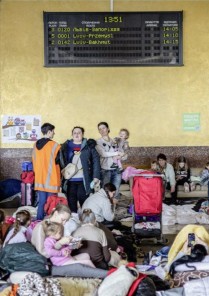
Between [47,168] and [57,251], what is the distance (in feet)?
8.35

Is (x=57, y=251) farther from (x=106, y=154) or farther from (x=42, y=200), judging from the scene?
(x=106, y=154)

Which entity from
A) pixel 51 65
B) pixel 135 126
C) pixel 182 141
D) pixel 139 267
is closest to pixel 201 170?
pixel 182 141

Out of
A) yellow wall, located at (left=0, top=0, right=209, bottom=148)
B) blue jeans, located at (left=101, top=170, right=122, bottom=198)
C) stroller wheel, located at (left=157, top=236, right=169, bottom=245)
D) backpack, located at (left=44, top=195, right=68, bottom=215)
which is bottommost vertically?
stroller wheel, located at (left=157, top=236, right=169, bottom=245)

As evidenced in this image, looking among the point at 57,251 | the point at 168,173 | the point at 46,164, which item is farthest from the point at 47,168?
the point at 168,173

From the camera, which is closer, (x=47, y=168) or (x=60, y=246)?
(x=60, y=246)

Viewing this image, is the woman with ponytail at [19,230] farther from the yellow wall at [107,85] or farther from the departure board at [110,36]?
the departure board at [110,36]

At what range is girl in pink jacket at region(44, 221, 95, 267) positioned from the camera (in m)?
5.61

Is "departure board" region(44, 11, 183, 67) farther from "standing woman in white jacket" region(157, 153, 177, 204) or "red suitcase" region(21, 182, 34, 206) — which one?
"red suitcase" region(21, 182, 34, 206)

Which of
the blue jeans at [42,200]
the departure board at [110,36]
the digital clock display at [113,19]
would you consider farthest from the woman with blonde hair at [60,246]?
the digital clock display at [113,19]

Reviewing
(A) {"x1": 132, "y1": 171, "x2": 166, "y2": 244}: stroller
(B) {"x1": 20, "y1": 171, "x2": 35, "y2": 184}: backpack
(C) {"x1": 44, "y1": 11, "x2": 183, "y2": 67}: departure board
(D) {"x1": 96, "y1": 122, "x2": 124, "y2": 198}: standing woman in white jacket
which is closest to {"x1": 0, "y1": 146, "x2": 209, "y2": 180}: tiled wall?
(B) {"x1": 20, "y1": 171, "x2": 35, "y2": 184}: backpack

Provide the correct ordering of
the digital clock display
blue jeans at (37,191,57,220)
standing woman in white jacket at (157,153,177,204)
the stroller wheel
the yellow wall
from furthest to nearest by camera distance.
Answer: the yellow wall
the digital clock display
standing woman in white jacket at (157,153,177,204)
blue jeans at (37,191,57,220)
the stroller wheel

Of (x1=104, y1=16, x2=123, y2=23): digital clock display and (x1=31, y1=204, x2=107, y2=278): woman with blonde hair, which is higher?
(x1=104, y1=16, x2=123, y2=23): digital clock display

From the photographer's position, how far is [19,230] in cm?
586

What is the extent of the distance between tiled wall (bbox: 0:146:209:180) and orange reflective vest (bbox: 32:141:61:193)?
2972 mm
